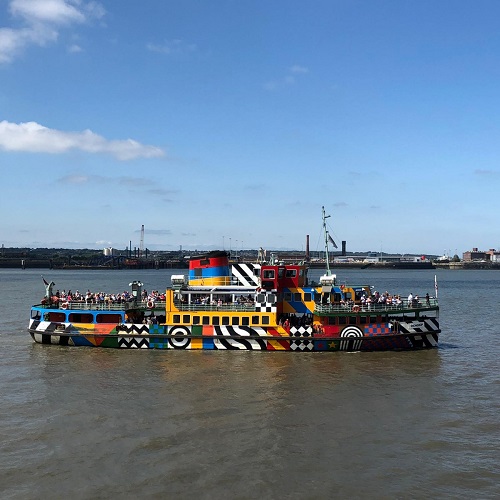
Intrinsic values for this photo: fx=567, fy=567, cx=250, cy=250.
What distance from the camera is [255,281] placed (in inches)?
1542

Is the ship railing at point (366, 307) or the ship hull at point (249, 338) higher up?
the ship railing at point (366, 307)

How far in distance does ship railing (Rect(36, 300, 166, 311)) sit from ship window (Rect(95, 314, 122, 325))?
440mm

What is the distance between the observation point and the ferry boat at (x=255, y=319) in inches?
1439

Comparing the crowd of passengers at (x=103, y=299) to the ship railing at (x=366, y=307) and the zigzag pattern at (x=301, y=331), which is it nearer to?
the zigzag pattern at (x=301, y=331)

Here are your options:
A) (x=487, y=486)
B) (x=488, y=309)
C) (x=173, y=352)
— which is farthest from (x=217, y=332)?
(x=488, y=309)

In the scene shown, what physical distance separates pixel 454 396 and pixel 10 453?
19569 mm

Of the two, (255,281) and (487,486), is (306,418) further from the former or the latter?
(255,281)

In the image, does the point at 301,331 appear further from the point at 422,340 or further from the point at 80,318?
the point at 80,318

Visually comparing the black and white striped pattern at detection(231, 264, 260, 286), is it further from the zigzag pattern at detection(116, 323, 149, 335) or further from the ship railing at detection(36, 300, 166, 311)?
the zigzag pattern at detection(116, 323, 149, 335)

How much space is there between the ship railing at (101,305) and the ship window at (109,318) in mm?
440

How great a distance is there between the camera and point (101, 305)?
3891cm


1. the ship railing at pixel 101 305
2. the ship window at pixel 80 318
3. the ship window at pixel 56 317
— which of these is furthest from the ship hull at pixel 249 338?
the ship railing at pixel 101 305

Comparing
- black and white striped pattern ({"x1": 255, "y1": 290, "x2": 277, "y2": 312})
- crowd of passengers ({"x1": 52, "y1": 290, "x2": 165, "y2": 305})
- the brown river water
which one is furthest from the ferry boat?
the brown river water

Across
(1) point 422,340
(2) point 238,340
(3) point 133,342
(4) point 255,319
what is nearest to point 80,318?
(3) point 133,342
